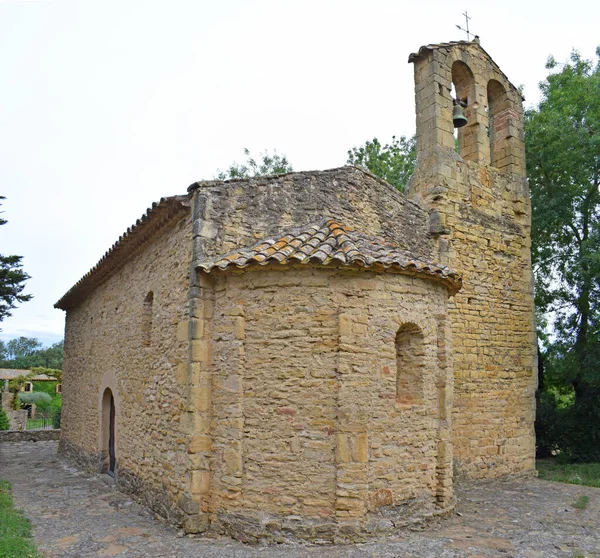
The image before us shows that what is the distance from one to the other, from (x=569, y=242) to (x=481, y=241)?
5.30m

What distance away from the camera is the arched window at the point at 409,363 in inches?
283

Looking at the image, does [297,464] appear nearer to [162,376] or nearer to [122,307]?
[162,376]

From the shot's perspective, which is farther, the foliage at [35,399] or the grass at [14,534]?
the foliage at [35,399]

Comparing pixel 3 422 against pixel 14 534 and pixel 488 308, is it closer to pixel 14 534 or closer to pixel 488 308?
pixel 14 534

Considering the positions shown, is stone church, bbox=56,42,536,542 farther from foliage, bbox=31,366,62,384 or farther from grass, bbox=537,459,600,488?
foliage, bbox=31,366,62,384

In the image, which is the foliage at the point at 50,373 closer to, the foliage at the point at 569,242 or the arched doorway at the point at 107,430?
the arched doorway at the point at 107,430

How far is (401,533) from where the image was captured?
6477 mm

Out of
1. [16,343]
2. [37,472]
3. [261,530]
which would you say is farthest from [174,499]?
[16,343]

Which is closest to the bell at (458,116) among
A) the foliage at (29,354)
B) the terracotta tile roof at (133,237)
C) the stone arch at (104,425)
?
the terracotta tile roof at (133,237)

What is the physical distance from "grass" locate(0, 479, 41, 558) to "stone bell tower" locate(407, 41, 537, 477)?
22.6 feet

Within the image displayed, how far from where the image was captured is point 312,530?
6113mm

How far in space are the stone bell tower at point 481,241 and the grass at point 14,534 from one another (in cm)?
688

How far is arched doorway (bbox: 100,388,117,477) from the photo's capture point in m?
11.0

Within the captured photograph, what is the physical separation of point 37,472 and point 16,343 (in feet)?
275
